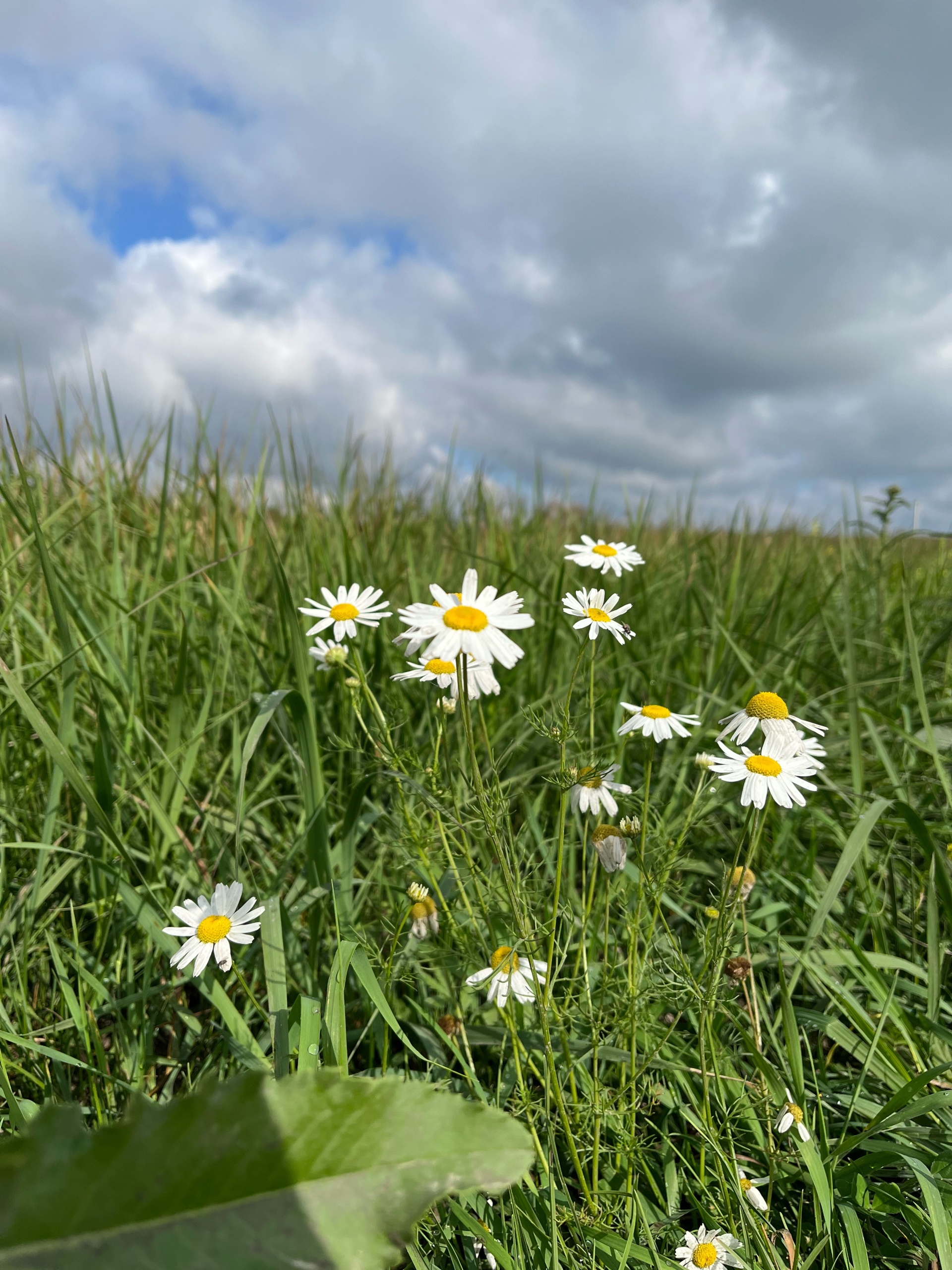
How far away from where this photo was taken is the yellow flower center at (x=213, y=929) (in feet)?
3.42

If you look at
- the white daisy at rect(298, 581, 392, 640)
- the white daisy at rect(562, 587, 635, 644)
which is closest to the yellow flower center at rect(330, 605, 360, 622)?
the white daisy at rect(298, 581, 392, 640)

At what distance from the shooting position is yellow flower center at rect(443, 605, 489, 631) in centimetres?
95

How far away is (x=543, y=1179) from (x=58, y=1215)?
846mm

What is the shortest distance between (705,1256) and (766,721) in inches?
28.7

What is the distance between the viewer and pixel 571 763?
145 cm

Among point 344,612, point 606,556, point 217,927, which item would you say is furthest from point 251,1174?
point 606,556

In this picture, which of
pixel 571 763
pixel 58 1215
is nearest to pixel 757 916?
pixel 571 763

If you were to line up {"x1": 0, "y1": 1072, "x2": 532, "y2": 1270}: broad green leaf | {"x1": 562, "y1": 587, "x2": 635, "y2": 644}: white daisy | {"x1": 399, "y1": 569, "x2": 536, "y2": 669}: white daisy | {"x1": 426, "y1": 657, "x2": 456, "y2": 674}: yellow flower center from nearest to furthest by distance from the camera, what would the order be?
{"x1": 0, "y1": 1072, "x2": 532, "y2": 1270}: broad green leaf → {"x1": 399, "y1": 569, "x2": 536, "y2": 669}: white daisy → {"x1": 562, "y1": 587, "x2": 635, "y2": 644}: white daisy → {"x1": 426, "y1": 657, "x2": 456, "y2": 674}: yellow flower center

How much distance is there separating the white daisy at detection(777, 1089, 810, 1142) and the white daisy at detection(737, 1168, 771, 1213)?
84 millimetres

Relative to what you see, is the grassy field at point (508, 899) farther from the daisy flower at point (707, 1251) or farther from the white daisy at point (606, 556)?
the white daisy at point (606, 556)

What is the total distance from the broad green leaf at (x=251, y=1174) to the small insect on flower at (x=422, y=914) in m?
0.62

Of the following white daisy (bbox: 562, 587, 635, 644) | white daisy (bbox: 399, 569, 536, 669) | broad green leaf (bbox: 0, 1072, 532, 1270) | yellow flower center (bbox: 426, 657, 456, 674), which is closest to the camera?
broad green leaf (bbox: 0, 1072, 532, 1270)

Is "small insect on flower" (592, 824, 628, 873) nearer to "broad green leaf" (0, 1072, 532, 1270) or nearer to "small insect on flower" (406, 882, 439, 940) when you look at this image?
"small insect on flower" (406, 882, 439, 940)

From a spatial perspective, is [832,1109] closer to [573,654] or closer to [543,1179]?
[543,1179]
